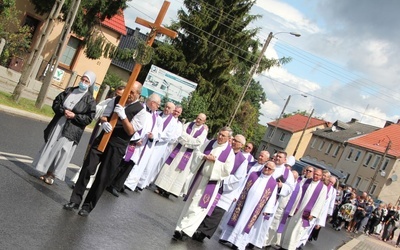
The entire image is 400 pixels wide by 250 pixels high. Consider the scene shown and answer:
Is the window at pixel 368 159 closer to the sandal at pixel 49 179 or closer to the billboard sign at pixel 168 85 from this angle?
the billboard sign at pixel 168 85

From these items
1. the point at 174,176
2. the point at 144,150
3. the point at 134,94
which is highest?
the point at 134,94

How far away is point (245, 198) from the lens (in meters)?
12.4

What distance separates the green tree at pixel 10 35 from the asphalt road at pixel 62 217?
1623 centimetres

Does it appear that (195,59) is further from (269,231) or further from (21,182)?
(21,182)

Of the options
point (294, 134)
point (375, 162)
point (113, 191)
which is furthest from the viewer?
point (294, 134)

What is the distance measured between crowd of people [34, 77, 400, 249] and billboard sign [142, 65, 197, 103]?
19.7 m

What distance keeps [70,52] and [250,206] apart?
1218 inches

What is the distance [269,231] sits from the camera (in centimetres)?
1504

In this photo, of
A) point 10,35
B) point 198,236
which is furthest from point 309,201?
point 10,35

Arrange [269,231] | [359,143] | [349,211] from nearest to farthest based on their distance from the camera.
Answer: [269,231], [349,211], [359,143]

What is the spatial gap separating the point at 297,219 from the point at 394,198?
55.0 m

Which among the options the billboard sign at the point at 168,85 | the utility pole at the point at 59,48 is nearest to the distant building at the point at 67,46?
the billboard sign at the point at 168,85

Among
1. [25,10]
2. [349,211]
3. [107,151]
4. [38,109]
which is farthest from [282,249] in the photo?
[25,10]

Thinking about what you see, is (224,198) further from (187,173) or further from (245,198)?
(187,173)
